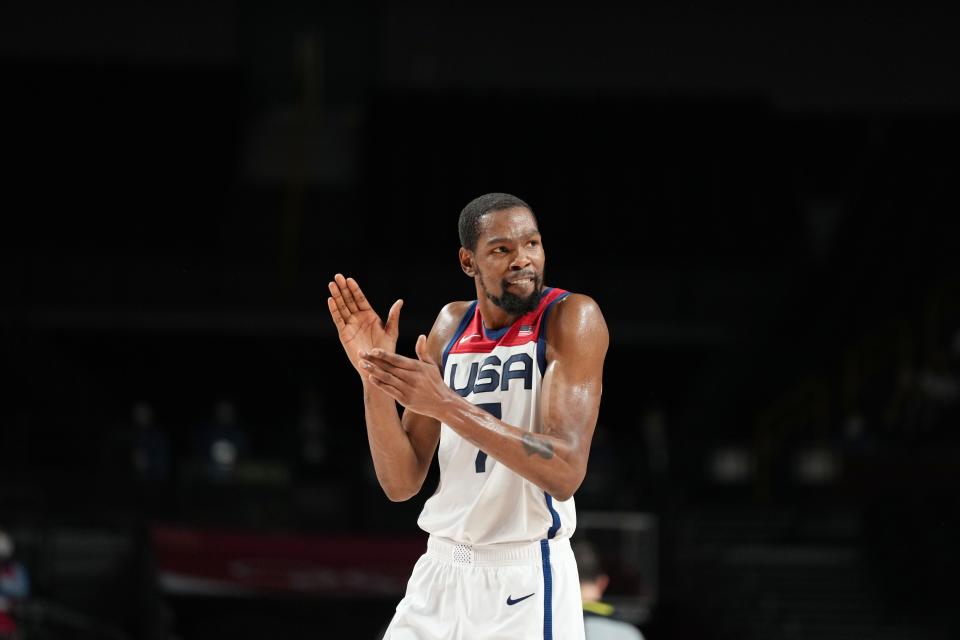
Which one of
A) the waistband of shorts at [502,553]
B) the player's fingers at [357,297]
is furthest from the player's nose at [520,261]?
the waistband of shorts at [502,553]

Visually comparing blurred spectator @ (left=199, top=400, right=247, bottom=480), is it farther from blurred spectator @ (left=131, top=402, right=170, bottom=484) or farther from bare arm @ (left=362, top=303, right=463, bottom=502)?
bare arm @ (left=362, top=303, right=463, bottom=502)

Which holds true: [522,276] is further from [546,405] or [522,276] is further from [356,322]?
[356,322]

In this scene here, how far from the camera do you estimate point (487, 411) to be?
384cm

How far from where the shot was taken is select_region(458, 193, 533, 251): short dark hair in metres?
3.90

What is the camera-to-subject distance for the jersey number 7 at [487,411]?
12.8 feet

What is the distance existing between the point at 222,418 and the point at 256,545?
689 centimetres

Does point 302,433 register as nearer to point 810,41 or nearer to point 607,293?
point 607,293

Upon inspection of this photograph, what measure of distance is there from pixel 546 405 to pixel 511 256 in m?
0.45

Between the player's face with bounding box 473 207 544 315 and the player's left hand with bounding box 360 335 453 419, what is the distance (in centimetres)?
42

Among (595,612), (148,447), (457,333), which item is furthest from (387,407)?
(148,447)

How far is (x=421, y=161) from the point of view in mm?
26344

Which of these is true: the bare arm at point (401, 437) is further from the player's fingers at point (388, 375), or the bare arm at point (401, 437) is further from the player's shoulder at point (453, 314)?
the player's fingers at point (388, 375)

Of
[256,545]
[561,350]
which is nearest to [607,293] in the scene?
[256,545]

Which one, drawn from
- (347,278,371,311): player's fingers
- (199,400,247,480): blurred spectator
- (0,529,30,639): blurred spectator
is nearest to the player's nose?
(347,278,371,311): player's fingers
